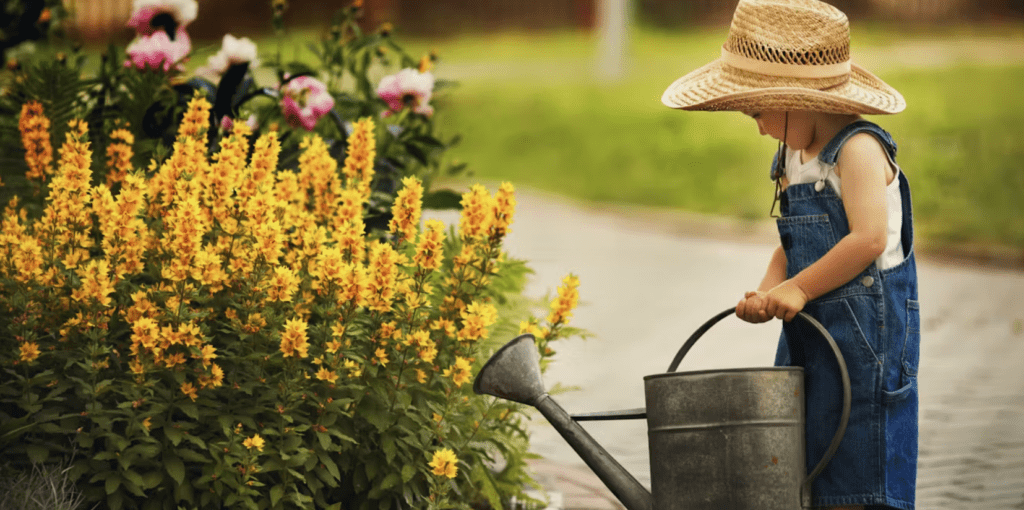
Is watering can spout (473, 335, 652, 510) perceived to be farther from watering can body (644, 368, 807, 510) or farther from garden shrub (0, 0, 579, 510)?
garden shrub (0, 0, 579, 510)

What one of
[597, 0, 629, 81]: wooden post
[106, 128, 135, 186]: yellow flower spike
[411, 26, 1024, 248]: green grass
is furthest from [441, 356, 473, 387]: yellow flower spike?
[597, 0, 629, 81]: wooden post

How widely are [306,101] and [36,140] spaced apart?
1.08 m

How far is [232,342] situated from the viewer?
9.41 ft

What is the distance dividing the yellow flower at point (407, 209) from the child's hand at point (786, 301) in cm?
91

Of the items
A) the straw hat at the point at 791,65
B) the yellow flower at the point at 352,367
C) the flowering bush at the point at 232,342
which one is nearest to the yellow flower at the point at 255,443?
the flowering bush at the point at 232,342

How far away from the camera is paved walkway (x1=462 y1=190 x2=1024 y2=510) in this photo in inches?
169

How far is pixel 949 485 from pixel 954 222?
6.22 m

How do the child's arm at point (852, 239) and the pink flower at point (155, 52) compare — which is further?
the pink flower at point (155, 52)

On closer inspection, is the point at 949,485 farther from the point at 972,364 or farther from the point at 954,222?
the point at 954,222

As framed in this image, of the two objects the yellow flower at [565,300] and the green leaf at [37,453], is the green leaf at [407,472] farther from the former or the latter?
the green leaf at [37,453]

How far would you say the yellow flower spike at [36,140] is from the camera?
328 cm

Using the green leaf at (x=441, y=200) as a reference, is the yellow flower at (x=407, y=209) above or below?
above

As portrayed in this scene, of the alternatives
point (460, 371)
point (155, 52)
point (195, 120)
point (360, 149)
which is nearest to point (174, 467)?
point (460, 371)

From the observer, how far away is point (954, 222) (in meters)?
9.84
